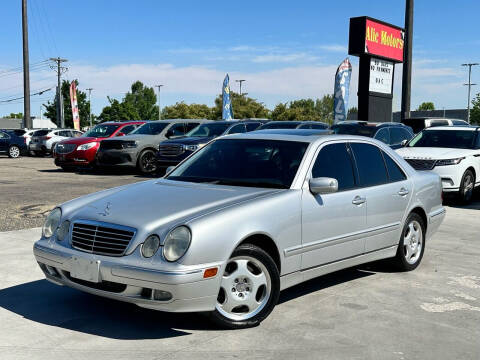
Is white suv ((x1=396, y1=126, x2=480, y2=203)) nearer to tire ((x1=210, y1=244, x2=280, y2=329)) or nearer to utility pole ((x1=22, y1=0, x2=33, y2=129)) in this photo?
tire ((x1=210, y1=244, x2=280, y2=329))

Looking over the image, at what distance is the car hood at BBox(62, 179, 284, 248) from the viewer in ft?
13.8

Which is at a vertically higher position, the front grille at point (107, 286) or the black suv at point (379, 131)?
the black suv at point (379, 131)

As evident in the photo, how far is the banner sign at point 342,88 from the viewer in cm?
2500

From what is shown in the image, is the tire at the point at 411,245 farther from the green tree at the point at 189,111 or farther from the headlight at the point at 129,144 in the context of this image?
the green tree at the point at 189,111

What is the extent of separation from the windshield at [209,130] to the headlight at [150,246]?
13.9 metres

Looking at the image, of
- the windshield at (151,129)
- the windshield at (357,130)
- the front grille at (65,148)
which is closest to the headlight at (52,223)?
the windshield at (357,130)

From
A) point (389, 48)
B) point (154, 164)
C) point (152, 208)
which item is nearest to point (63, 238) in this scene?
point (152, 208)

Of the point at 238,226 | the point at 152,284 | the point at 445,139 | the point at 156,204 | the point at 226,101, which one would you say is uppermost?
the point at 226,101

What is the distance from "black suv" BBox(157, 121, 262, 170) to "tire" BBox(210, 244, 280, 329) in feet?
36.4

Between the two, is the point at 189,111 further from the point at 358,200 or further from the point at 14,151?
the point at 358,200

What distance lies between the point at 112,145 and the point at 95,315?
13926 millimetres

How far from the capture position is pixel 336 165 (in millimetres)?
5449

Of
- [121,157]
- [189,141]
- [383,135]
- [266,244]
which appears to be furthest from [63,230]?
[121,157]

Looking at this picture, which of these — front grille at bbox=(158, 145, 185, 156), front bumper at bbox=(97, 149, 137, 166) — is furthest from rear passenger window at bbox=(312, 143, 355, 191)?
front bumper at bbox=(97, 149, 137, 166)
